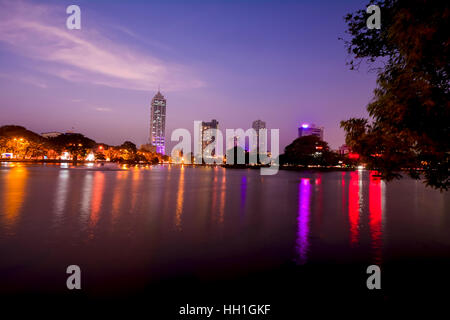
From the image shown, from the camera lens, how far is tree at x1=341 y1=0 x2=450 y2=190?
6566 mm

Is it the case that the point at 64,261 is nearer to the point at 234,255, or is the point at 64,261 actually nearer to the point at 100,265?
the point at 100,265

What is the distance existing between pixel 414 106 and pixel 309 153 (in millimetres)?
162245

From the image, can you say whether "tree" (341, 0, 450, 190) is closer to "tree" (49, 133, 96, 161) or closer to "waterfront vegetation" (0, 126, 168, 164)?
"waterfront vegetation" (0, 126, 168, 164)

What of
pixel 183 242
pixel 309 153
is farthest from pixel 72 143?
pixel 183 242

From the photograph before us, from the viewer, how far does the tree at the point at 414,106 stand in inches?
259

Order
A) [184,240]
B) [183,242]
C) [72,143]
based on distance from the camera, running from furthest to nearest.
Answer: [72,143], [184,240], [183,242]

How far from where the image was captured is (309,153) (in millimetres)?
163625

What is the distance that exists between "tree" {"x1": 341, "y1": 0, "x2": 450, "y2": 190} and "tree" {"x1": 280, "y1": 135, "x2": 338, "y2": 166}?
524 ft

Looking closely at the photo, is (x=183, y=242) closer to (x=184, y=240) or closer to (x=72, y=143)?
(x=184, y=240)

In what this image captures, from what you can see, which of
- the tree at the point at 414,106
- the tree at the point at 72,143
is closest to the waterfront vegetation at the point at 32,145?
the tree at the point at 72,143
